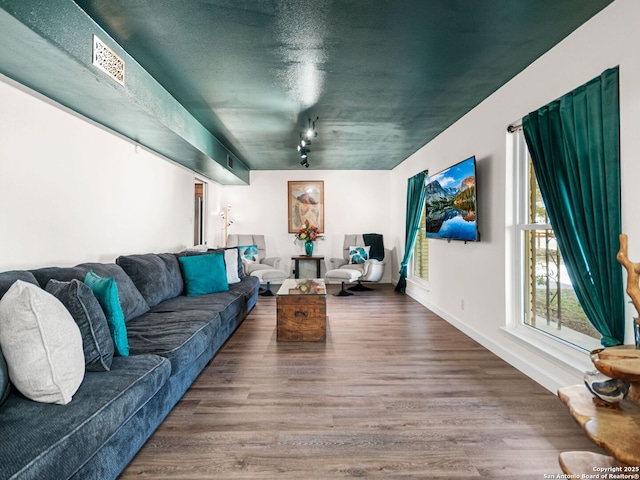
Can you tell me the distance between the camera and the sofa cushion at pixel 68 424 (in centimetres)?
104

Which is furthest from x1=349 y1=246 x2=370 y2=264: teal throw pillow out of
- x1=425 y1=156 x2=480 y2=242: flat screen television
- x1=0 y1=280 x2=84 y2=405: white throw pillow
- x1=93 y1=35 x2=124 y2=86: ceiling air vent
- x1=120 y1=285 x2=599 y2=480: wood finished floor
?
x1=0 y1=280 x2=84 y2=405: white throw pillow

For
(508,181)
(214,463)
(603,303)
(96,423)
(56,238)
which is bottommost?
(214,463)

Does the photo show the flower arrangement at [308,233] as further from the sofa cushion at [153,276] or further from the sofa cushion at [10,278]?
the sofa cushion at [10,278]

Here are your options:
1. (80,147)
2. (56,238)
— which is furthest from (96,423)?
(80,147)

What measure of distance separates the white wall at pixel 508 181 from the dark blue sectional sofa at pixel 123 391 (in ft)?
8.35

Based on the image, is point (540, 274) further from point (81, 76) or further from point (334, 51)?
point (81, 76)

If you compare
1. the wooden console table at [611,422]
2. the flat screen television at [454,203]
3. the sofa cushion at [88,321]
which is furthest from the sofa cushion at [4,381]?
the flat screen television at [454,203]

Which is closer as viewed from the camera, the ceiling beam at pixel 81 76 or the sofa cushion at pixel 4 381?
the sofa cushion at pixel 4 381

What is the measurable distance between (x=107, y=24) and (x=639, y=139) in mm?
3107

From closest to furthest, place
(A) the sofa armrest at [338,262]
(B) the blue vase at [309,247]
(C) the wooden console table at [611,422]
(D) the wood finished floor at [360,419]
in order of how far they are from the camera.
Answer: (C) the wooden console table at [611,422]
(D) the wood finished floor at [360,419]
(B) the blue vase at [309,247]
(A) the sofa armrest at [338,262]

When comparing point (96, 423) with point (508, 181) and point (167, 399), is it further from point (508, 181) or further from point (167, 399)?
point (508, 181)

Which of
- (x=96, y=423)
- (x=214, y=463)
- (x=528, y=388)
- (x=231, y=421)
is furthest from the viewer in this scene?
(x=528, y=388)

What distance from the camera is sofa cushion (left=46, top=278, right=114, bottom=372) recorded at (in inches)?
64.3

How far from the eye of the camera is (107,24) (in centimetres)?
203
